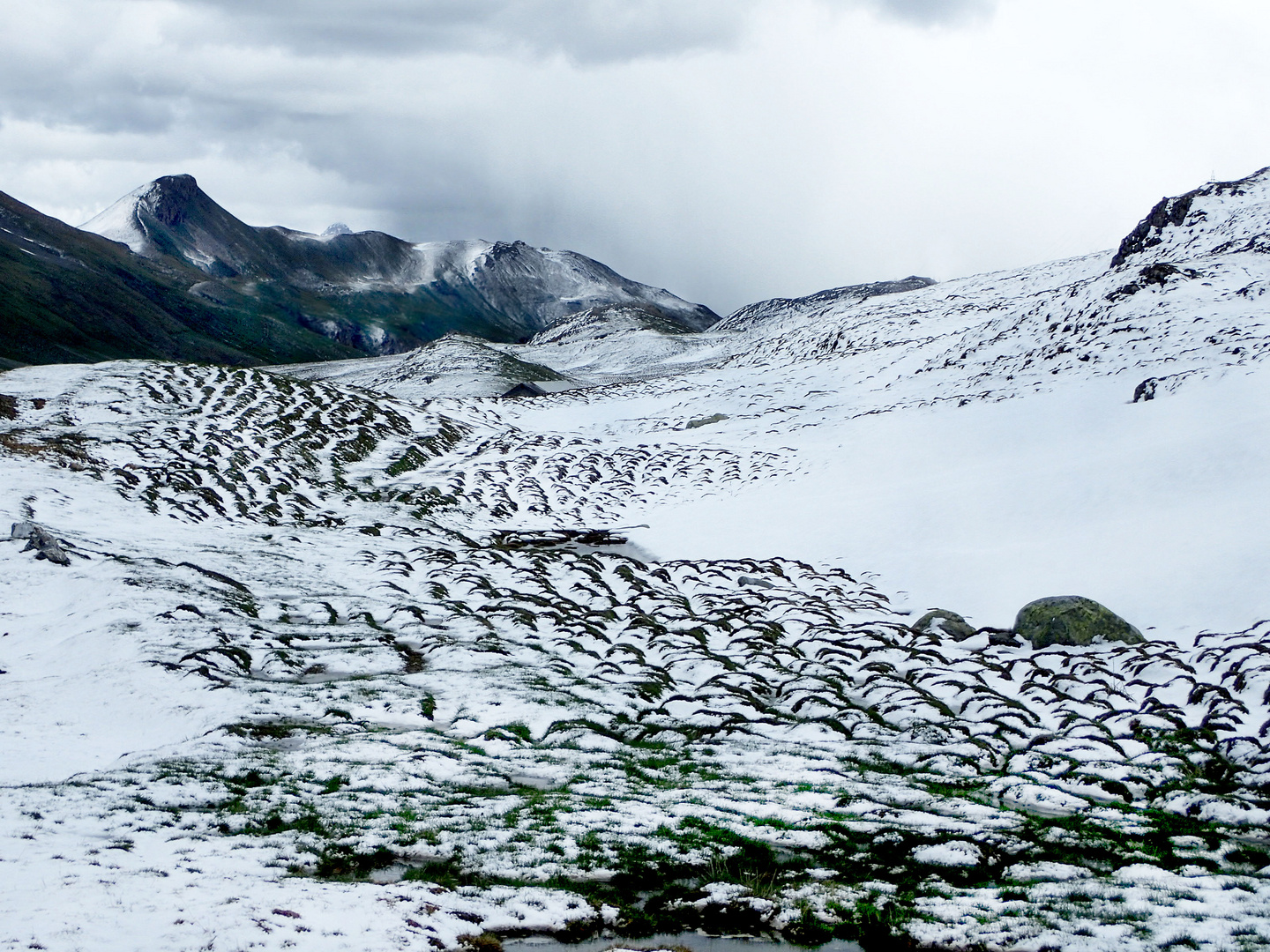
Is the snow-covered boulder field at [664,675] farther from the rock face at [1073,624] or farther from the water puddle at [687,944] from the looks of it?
the rock face at [1073,624]

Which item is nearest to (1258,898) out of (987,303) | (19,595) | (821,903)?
(821,903)

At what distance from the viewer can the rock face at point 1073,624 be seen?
18.2 metres

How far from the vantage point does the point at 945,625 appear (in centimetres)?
2031

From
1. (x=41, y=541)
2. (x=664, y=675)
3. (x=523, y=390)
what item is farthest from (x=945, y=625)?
A: (x=523, y=390)

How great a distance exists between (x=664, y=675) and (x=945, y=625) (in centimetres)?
762

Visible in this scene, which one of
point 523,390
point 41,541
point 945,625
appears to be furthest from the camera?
point 523,390

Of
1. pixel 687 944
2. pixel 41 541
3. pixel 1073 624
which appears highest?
pixel 41 541

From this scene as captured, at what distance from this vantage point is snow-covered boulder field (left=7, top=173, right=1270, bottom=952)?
868 cm

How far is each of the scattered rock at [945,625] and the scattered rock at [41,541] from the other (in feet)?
70.3

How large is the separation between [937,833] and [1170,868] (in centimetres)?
244

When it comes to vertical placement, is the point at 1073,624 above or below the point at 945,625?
above

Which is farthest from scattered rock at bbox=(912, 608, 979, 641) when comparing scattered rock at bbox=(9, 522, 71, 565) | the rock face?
scattered rock at bbox=(9, 522, 71, 565)

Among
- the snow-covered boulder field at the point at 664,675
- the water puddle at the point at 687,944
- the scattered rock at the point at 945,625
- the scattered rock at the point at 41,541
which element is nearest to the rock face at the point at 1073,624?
the snow-covered boulder field at the point at 664,675

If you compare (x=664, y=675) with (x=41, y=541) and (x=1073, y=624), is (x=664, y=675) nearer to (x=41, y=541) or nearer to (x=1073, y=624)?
(x=1073, y=624)
